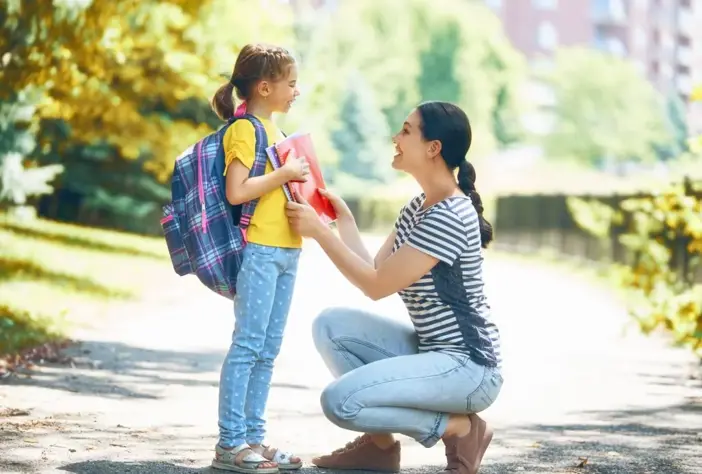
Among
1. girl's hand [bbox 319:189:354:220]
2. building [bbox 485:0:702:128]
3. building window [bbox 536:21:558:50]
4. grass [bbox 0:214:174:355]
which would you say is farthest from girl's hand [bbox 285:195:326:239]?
building window [bbox 536:21:558:50]

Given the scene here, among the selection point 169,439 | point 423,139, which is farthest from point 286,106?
point 169,439

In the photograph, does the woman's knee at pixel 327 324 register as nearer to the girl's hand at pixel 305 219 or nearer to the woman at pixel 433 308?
the woman at pixel 433 308

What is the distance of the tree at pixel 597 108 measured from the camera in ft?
324

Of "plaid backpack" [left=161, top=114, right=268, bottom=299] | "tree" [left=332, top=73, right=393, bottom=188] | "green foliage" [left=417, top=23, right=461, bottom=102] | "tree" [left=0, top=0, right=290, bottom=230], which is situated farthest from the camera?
"green foliage" [left=417, top=23, right=461, bottom=102]

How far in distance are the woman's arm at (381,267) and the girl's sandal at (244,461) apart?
2.57 feet

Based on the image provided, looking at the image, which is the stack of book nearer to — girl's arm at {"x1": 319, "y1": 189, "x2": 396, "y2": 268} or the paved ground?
girl's arm at {"x1": 319, "y1": 189, "x2": 396, "y2": 268}

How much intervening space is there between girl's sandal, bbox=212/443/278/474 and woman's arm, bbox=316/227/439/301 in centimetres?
78

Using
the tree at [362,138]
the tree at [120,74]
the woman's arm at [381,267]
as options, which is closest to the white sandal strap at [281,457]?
the woman's arm at [381,267]

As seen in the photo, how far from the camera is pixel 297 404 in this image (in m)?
7.95

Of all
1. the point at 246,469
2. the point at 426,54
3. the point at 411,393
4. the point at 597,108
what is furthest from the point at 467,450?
the point at 597,108

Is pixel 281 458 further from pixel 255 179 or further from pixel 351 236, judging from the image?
pixel 255 179

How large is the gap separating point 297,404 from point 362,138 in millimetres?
71573

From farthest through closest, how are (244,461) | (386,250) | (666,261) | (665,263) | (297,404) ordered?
(665,263)
(666,261)
(297,404)
(386,250)
(244,461)

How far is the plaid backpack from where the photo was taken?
17.7ft
